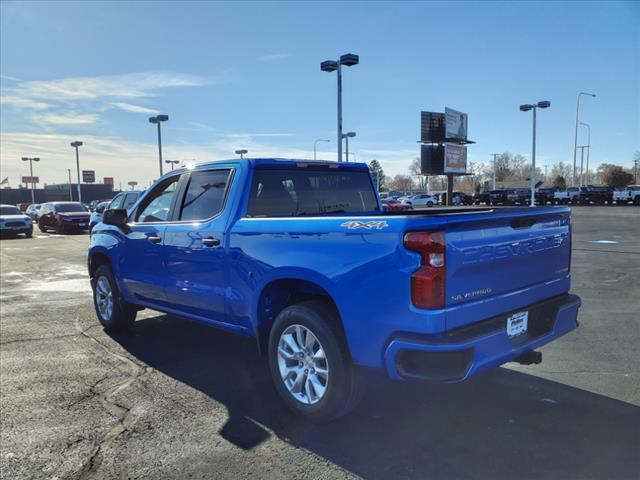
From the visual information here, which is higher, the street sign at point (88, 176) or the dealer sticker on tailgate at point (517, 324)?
the street sign at point (88, 176)

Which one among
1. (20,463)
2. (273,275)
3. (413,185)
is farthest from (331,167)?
(413,185)

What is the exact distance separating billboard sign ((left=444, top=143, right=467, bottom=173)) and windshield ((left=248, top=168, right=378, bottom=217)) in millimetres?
44719

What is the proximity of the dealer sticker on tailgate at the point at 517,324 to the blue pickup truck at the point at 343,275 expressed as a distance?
1cm

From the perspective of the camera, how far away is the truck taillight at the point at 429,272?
306cm

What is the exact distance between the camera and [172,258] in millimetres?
5090

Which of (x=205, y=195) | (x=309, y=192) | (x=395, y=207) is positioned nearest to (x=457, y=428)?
(x=309, y=192)

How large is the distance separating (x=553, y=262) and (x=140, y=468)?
325 centimetres

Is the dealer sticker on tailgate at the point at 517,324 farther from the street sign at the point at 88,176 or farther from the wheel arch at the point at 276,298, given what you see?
the street sign at the point at 88,176

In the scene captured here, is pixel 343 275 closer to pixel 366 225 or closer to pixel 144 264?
pixel 366 225

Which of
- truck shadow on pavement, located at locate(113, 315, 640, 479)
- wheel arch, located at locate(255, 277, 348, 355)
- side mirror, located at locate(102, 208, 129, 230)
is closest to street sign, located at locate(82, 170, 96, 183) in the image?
side mirror, located at locate(102, 208, 129, 230)

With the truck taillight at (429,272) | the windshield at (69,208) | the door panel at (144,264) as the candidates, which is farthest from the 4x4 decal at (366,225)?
the windshield at (69,208)

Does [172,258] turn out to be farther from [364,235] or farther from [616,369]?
[616,369]

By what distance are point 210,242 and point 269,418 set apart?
158 cm

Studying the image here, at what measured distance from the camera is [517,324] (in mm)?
3598
